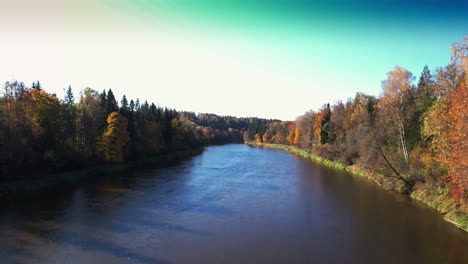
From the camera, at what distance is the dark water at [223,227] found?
12117 mm

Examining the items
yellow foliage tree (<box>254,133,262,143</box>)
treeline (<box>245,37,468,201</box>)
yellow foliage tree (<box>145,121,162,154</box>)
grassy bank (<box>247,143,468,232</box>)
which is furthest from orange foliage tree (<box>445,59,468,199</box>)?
yellow foliage tree (<box>254,133,262,143</box>)

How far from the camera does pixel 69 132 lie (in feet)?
106

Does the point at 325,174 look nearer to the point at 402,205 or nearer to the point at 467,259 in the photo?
the point at 402,205

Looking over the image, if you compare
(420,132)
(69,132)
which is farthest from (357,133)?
(69,132)

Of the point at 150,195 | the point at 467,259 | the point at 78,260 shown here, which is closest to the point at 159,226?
the point at 78,260

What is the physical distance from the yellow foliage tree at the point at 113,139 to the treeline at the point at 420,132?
30307mm

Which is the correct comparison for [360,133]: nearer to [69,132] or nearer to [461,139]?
[461,139]

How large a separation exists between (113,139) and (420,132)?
33.9 m

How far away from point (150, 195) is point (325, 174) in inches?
897

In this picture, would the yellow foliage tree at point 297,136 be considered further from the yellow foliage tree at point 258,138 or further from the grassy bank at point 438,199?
the grassy bank at point 438,199

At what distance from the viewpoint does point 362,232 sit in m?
15.4

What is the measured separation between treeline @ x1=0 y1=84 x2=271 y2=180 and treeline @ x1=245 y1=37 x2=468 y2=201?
101 feet

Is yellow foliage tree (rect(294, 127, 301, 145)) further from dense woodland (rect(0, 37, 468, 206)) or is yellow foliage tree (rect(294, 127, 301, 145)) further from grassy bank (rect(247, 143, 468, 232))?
grassy bank (rect(247, 143, 468, 232))

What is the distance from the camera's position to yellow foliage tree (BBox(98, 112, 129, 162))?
34.4 metres
